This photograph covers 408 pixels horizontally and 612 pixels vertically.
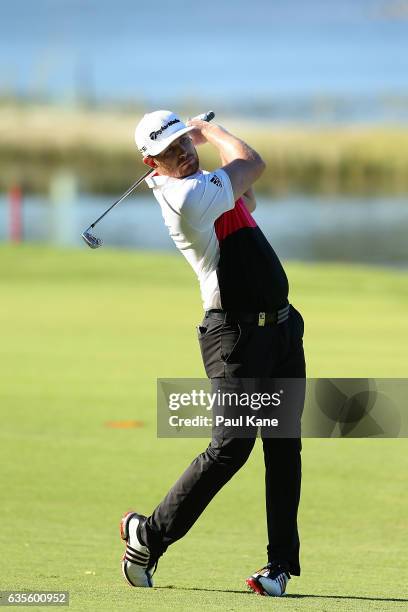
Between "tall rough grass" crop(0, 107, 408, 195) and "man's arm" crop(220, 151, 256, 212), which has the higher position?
"tall rough grass" crop(0, 107, 408, 195)

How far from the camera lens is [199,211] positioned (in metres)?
4.47

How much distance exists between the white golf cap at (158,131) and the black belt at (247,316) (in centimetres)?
55

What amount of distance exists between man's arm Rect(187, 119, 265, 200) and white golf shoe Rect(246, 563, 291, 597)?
121cm

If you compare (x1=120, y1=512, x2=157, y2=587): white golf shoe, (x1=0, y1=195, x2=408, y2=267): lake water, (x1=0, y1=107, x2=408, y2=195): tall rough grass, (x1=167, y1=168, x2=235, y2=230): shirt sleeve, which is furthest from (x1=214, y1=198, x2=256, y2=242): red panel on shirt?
(x1=0, y1=107, x2=408, y2=195): tall rough grass

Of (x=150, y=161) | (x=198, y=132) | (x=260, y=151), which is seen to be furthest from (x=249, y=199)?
(x=260, y=151)

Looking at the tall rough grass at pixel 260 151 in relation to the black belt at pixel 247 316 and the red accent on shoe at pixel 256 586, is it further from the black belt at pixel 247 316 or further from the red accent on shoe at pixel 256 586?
the red accent on shoe at pixel 256 586

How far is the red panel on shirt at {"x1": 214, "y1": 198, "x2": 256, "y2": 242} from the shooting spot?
464 centimetres

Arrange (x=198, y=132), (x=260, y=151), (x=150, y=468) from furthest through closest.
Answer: (x=260, y=151), (x=150, y=468), (x=198, y=132)

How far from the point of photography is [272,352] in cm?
468

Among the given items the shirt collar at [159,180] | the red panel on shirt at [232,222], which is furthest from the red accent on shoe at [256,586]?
the shirt collar at [159,180]

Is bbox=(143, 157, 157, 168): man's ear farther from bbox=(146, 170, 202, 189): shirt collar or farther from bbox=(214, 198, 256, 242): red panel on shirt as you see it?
bbox=(214, 198, 256, 242): red panel on shirt

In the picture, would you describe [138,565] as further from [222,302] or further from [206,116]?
[206,116]

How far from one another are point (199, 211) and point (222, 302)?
1.14 ft

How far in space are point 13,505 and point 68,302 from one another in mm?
7021
